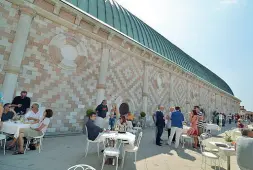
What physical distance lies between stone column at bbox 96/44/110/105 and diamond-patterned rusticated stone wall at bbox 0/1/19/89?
500 cm

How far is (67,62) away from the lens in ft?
29.3

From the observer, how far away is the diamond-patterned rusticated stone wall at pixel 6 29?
22.7 ft

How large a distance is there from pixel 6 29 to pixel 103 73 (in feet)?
18.1

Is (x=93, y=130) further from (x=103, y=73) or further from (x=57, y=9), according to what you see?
(x=57, y=9)

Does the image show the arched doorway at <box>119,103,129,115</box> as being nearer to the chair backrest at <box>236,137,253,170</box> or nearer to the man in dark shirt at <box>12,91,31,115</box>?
the man in dark shirt at <box>12,91,31,115</box>

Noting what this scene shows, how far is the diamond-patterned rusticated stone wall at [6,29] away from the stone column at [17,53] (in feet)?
0.52

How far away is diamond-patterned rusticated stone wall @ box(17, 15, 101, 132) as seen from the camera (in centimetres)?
774

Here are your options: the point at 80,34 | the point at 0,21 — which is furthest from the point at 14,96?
the point at 80,34

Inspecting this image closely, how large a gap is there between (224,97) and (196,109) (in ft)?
98.8

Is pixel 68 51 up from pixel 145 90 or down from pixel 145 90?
up

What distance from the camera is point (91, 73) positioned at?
33.0 feet

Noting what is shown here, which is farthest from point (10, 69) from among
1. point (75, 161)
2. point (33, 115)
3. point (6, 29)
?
point (75, 161)

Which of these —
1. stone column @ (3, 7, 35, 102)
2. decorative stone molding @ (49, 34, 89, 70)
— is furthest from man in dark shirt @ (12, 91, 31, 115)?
decorative stone molding @ (49, 34, 89, 70)

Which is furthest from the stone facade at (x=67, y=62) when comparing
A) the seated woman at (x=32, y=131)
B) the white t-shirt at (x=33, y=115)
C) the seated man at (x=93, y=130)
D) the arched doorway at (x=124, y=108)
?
the seated man at (x=93, y=130)
